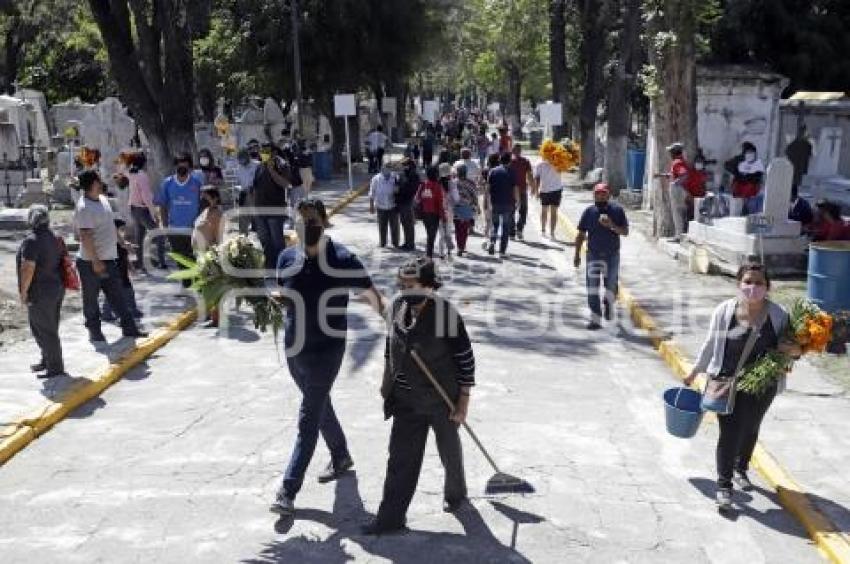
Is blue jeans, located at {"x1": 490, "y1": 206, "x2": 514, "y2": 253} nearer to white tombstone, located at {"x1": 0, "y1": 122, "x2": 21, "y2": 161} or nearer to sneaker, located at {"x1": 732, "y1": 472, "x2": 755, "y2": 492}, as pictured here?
sneaker, located at {"x1": 732, "y1": 472, "x2": 755, "y2": 492}

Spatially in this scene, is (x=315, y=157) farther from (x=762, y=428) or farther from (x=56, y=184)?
(x=762, y=428)

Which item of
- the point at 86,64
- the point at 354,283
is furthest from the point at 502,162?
the point at 86,64

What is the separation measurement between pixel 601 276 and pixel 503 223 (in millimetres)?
4612

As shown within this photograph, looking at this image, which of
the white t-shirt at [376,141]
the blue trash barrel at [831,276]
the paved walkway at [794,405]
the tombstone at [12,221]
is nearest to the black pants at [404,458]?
the paved walkway at [794,405]

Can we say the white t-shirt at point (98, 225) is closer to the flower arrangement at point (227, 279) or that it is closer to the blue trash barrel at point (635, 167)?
the flower arrangement at point (227, 279)

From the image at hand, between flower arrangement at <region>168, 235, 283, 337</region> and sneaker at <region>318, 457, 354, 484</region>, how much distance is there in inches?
39.3

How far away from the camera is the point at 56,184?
76.1 feet

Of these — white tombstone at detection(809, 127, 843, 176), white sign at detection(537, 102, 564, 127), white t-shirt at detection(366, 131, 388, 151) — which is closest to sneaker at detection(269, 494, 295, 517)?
white tombstone at detection(809, 127, 843, 176)

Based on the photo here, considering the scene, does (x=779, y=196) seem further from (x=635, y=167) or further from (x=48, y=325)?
(x=635, y=167)

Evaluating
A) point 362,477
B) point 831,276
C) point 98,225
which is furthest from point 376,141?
point 362,477

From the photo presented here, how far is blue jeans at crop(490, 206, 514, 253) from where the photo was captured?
15398mm

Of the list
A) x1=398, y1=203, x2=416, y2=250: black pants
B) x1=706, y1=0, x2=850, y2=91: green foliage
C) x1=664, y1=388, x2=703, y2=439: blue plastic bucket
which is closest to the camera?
x1=664, y1=388, x2=703, y2=439: blue plastic bucket

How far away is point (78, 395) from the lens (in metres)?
8.35

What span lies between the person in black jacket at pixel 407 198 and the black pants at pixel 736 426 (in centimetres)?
1019
